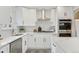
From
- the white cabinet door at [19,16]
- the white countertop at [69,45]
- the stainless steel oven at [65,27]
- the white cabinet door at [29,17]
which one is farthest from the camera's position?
the white cabinet door at [29,17]

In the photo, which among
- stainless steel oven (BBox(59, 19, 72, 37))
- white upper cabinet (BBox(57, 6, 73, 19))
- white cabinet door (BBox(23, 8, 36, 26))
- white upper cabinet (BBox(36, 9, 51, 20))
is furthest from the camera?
white upper cabinet (BBox(36, 9, 51, 20))

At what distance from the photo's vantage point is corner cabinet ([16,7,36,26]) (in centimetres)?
529

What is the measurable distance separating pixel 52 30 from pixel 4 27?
9.24ft

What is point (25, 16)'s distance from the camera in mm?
5594

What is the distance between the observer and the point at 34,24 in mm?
5863

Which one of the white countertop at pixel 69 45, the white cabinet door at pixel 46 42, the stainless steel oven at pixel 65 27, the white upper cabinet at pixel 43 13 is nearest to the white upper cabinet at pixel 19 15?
the white upper cabinet at pixel 43 13

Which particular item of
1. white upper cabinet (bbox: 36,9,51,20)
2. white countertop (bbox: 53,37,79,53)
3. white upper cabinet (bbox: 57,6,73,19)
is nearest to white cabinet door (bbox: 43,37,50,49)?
white upper cabinet (bbox: 36,9,51,20)

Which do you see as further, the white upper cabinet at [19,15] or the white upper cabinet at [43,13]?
the white upper cabinet at [43,13]

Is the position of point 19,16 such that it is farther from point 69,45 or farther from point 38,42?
point 69,45

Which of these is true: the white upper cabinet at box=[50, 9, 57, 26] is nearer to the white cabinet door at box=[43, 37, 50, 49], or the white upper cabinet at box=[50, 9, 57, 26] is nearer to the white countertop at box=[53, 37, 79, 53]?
the white cabinet door at box=[43, 37, 50, 49]

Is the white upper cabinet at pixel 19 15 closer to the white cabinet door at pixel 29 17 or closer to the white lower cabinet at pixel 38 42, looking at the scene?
the white cabinet door at pixel 29 17

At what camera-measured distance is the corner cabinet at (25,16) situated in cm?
529
